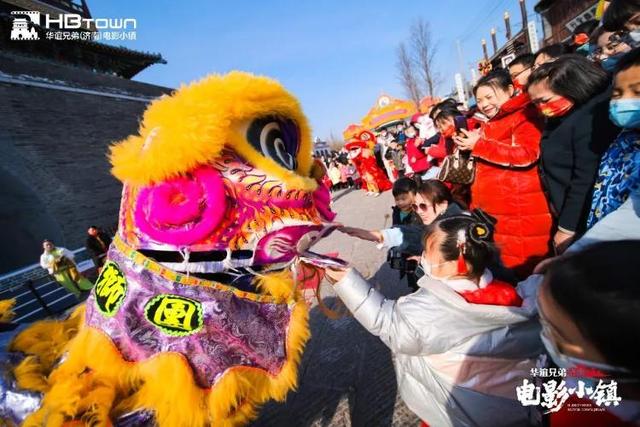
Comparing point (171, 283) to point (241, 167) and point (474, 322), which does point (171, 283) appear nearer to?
point (241, 167)

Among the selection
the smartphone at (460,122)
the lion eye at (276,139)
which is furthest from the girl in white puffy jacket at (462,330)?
the smartphone at (460,122)

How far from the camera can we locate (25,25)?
39.6ft

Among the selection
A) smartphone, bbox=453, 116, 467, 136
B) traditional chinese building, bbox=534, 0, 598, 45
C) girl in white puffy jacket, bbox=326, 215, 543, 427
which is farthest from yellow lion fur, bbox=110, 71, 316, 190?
traditional chinese building, bbox=534, 0, 598, 45

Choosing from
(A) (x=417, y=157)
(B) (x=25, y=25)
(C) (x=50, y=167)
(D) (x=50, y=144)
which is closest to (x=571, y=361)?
(A) (x=417, y=157)

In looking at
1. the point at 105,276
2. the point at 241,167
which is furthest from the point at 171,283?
the point at 241,167

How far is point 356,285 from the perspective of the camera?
1.38 meters

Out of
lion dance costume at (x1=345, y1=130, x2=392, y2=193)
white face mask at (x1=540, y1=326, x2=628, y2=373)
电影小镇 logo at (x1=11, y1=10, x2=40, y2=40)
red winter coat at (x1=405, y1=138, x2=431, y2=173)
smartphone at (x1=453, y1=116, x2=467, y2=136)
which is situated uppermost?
电影小镇 logo at (x1=11, y1=10, x2=40, y2=40)

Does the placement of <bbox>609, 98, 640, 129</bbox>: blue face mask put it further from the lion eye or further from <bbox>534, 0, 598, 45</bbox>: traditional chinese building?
<bbox>534, 0, 598, 45</bbox>: traditional chinese building

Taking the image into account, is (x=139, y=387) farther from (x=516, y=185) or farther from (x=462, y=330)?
(x=516, y=185)

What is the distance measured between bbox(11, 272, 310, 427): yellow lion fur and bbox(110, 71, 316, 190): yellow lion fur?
0.44m

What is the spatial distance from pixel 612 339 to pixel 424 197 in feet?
5.47

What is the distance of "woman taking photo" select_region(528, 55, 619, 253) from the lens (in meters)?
1.66

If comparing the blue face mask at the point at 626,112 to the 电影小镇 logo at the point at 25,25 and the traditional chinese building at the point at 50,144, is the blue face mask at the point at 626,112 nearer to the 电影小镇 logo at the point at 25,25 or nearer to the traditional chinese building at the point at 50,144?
the traditional chinese building at the point at 50,144

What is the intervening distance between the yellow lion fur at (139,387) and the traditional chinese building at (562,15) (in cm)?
1871
